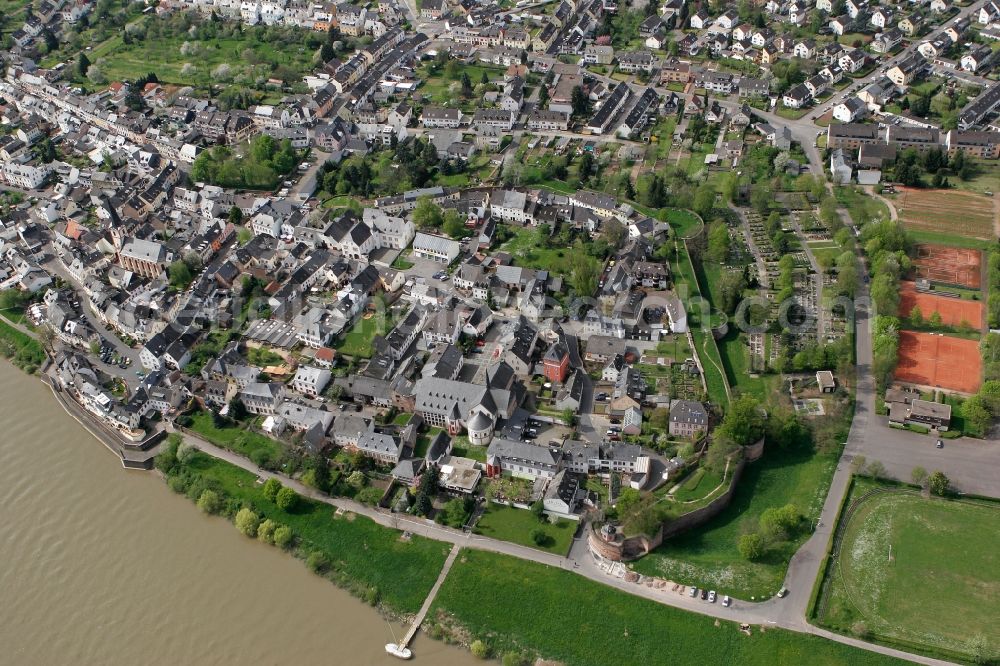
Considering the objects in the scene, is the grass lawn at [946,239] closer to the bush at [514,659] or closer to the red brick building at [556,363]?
the red brick building at [556,363]

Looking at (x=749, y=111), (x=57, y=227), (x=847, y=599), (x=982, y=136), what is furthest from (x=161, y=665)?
(x=982, y=136)

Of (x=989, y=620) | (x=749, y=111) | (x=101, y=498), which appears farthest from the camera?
(x=749, y=111)

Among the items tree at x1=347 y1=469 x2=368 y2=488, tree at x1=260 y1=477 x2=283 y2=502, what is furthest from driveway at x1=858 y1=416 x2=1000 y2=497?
tree at x1=260 y1=477 x2=283 y2=502

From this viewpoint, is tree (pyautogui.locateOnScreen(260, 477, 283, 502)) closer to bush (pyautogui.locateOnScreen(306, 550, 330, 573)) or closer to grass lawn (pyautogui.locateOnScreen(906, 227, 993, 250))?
bush (pyautogui.locateOnScreen(306, 550, 330, 573))

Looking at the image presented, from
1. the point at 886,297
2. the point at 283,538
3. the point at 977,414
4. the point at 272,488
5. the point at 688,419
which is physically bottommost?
the point at 283,538

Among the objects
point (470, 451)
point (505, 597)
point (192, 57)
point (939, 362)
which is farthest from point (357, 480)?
point (192, 57)

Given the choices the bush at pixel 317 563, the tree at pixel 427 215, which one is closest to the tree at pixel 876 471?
the bush at pixel 317 563

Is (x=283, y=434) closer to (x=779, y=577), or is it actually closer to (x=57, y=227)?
(x=779, y=577)

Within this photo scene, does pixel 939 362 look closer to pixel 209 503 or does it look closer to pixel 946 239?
pixel 946 239
